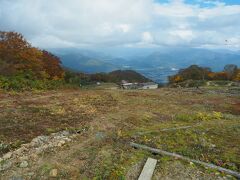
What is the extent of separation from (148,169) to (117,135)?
11.5ft

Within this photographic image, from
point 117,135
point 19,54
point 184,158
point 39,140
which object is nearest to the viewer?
point 184,158

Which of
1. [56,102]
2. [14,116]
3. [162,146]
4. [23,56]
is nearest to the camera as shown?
[162,146]

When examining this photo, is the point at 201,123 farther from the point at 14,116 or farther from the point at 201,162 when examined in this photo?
the point at 14,116

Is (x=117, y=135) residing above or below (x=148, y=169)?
above

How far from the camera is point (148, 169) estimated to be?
27.5 ft

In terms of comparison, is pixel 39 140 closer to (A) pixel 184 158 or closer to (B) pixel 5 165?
(B) pixel 5 165

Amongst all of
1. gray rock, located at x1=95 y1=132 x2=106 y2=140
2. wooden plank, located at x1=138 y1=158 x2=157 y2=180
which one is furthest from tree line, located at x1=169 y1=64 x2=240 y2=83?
wooden plank, located at x1=138 y1=158 x2=157 y2=180

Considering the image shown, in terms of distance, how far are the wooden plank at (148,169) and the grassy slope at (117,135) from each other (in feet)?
0.61

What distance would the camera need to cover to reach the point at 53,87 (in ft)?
90.8

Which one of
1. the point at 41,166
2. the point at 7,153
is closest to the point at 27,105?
the point at 7,153

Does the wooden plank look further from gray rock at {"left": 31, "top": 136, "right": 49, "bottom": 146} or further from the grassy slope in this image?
gray rock at {"left": 31, "top": 136, "right": 49, "bottom": 146}

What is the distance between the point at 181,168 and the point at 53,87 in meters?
21.2

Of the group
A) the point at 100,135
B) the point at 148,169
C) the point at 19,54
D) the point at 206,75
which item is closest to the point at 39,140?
the point at 100,135

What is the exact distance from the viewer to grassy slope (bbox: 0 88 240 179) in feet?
27.8
